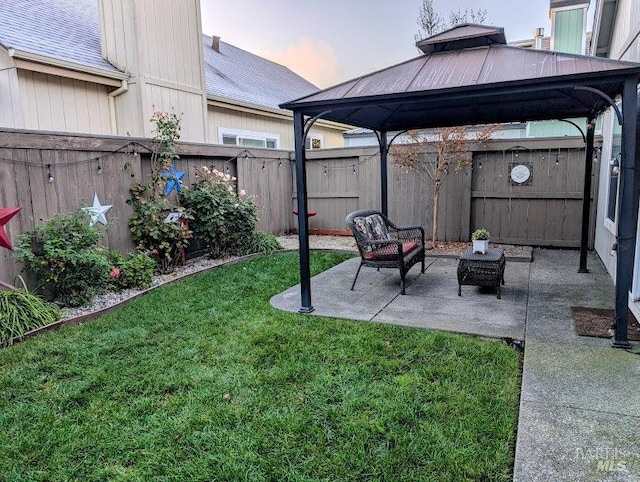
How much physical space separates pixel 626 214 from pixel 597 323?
3.52 feet

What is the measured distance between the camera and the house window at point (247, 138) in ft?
33.1

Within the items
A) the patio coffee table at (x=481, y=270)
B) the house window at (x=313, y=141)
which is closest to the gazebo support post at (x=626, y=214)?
the patio coffee table at (x=481, y=270)

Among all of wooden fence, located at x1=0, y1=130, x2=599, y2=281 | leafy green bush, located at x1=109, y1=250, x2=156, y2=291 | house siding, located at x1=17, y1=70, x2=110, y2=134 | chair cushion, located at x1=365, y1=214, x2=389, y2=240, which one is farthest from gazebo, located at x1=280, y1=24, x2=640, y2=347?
house siding, located at x1=17, y1=70, x2=110, y2=134

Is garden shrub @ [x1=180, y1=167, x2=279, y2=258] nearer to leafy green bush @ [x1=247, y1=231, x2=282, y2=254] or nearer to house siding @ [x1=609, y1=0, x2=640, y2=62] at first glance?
leafy green bush @ [x1=247, y1=231, x2=282, y2=254]

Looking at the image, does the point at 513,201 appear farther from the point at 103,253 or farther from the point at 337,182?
the point at 103,253

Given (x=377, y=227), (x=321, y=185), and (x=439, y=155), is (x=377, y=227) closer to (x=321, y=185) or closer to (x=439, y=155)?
(x=439, y=155)

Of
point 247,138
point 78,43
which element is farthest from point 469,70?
point 247,138

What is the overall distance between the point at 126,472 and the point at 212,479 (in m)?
0.44

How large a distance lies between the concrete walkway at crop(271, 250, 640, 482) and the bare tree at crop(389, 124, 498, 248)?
1.64 m

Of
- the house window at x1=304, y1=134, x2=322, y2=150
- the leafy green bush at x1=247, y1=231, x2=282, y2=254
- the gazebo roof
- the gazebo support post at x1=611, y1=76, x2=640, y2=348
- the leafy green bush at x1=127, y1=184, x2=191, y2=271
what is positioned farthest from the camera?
the house window at x1=304, y1=134, x2=322, y2=150

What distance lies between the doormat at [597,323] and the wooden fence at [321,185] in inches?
142

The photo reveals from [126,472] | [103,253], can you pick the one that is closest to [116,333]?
[103,253]

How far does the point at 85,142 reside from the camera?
5.16m

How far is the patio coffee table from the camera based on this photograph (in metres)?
4.78
